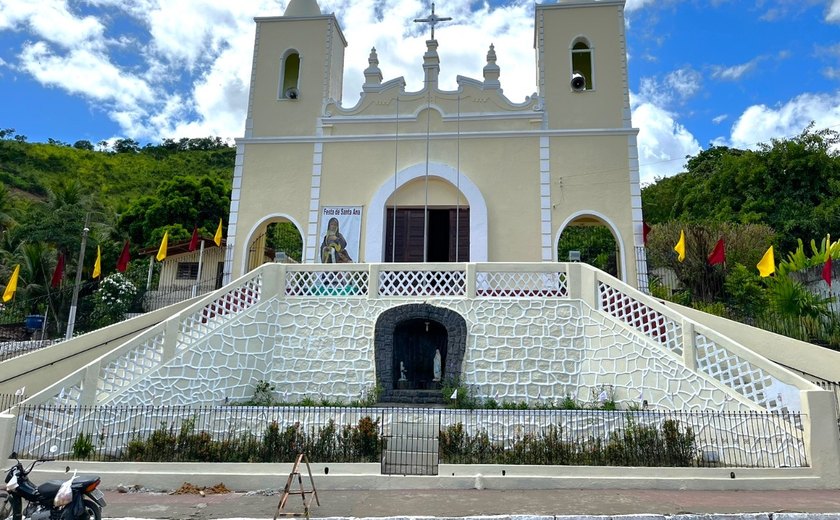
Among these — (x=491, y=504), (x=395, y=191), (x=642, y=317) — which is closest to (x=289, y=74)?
(x=395, y=191)

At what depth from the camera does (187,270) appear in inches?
940

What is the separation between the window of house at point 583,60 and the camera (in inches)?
719

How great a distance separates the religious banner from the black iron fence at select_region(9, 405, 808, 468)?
7264mm

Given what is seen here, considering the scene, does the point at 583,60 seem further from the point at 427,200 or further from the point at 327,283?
the point at 327,283

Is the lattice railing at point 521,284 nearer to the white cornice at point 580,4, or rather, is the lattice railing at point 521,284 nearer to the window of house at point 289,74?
the white cornice at point 580,4

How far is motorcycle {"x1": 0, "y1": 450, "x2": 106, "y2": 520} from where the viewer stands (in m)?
6.32

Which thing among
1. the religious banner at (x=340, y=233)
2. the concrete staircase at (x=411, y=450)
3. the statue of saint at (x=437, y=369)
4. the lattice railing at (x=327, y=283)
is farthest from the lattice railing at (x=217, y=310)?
the concrete staircase at (x=411, y=450)

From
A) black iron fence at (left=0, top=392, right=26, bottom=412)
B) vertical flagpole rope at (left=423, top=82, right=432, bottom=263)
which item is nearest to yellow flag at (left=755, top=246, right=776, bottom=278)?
vertical flagpole rope at (left=423, top=82, right=432, bottom=263)

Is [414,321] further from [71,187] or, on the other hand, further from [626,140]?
[71,187]

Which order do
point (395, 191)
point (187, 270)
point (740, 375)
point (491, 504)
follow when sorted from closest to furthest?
point (491, 504), point (740, 375), point (395, 191), point (187, 270)

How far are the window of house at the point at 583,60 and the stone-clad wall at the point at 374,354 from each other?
902 centimetres

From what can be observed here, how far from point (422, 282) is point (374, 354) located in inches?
76.8

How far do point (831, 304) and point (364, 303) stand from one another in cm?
1174

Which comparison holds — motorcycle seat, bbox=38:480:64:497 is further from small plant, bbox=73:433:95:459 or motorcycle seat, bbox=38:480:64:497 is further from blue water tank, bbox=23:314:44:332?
blue water tank, bbox=23:314:44:332
